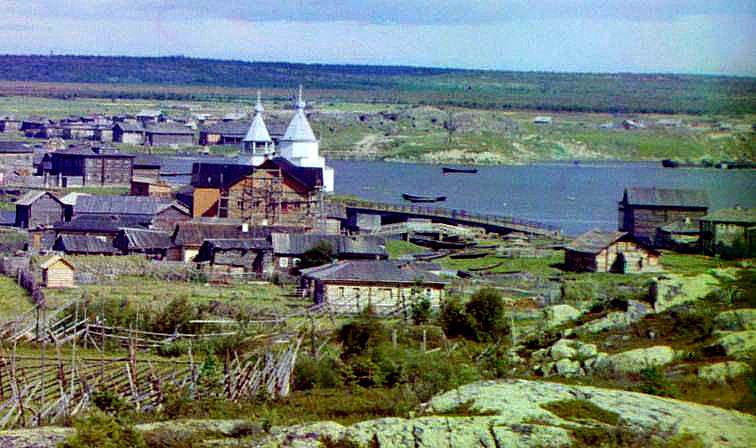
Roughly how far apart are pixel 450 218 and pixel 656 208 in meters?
6.85

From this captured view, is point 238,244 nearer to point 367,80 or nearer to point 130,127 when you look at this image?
point 130,127

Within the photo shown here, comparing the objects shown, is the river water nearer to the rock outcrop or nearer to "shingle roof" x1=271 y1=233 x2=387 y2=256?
"shingle roof" x1=271 y1=233 x2=387 y2=256

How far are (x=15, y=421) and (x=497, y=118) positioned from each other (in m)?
96.6

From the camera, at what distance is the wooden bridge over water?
126ft

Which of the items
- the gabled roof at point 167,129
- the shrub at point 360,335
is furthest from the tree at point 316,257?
the gabled roof at point 167,129

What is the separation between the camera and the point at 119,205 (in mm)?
36688

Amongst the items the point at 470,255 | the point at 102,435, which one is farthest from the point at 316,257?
the point at 102,435

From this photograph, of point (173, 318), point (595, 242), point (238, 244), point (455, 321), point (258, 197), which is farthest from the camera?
point (258, 197)

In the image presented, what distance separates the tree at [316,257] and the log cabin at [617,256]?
Answer: 5.17 m

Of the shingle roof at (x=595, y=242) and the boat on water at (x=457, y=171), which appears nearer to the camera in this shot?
the shingle roof at (x=595, y=242)

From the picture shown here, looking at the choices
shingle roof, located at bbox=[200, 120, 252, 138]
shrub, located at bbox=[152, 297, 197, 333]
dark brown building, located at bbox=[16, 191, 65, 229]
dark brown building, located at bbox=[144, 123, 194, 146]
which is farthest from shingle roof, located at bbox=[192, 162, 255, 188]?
shingle roof, located at bbox=[200, 120, 252, 138]

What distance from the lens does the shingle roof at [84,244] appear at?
1187 inches

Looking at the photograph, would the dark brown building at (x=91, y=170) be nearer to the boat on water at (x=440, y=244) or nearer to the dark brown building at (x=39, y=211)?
the dark brown building at (x=39, y=211)

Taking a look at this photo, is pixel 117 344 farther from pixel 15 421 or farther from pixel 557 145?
pixel 557 145
